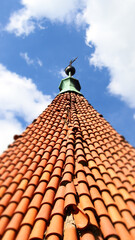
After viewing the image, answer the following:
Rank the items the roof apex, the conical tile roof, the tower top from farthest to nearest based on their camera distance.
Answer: the tower top → the roof apex → the conical tile roof

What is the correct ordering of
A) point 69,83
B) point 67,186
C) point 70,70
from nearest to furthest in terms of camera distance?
point 67,186 → point 69,83 → point 70,70

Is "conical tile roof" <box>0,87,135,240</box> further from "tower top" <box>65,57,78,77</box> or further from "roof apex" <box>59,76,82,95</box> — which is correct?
"tower top" <box>65,57,78,77</box>

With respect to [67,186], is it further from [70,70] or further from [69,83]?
[70,70]

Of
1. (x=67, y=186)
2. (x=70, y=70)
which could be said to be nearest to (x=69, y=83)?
(x=70, y=70)

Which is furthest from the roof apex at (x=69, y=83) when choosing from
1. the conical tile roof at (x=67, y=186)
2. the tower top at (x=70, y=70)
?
the conical tile roof at (x=67, y=186)

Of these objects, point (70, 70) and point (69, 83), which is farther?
point (70, 70)

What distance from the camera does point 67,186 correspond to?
2195 mm

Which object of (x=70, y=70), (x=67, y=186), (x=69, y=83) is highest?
(x=70, y=70)

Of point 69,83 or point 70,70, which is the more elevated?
point 70,70

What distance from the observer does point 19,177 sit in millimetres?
2854

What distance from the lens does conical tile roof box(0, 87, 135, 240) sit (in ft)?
5.70

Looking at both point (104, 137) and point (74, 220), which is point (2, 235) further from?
point (104, 137)

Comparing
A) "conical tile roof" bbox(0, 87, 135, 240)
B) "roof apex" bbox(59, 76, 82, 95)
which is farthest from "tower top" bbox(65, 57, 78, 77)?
"conical tile roof" bbox(0, 87, 135, 240)

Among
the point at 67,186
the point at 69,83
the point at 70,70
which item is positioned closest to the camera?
the point at 67,186
